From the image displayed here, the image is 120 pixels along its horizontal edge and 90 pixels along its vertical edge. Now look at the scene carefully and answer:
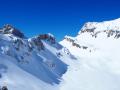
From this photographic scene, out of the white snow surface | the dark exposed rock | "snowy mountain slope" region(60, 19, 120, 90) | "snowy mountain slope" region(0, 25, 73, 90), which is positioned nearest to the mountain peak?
"snowy mountain slope" region(0, 25, 73, 90)

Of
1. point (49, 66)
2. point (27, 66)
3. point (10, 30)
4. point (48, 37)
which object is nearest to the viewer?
point (27, 66)

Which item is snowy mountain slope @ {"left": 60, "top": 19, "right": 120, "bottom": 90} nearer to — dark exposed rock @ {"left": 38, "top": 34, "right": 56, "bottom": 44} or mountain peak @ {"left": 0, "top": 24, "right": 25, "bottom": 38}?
dark exposed rock @ {"left": 38, "top": 34, "right": 56, "bottom": 44}

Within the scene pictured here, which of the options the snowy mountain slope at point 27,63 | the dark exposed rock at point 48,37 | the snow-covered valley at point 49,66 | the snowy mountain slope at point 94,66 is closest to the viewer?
the snowy mountain slope at point 27,63

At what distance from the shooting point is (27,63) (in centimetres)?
10856

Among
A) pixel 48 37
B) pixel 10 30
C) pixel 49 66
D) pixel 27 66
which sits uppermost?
pixel 48 37

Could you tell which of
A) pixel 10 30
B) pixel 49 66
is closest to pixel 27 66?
pixel 49 66

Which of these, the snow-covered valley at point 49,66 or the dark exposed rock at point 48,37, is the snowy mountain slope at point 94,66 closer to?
the snow-covered valley at point 49,66

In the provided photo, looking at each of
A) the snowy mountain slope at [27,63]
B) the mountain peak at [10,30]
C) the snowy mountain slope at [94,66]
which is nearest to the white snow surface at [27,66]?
the snowy mountain slope at [27,63]

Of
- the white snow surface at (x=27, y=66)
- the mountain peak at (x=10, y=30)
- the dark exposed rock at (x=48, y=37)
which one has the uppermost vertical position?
the dark exposed rock at (x=48, y=37)

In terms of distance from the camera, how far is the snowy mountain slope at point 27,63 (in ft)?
302

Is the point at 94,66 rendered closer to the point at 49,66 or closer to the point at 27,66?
the point at 49,66

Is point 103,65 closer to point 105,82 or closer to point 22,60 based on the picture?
point 105,82

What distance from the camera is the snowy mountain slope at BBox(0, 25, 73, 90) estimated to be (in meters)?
92.1

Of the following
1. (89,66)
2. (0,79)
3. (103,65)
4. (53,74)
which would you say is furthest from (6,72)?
(103,65)
